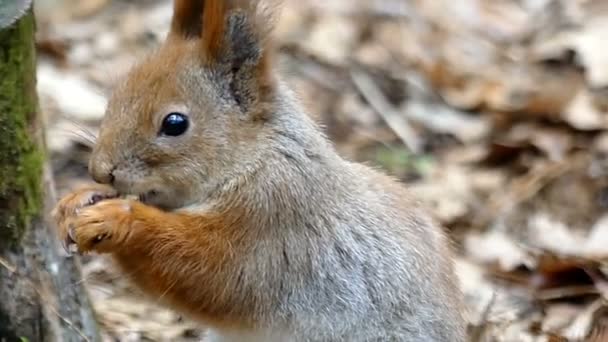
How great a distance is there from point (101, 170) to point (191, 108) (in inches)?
12.7

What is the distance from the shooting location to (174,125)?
3.17 m

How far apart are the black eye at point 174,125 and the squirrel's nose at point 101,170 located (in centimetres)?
18

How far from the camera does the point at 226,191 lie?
3.26 m

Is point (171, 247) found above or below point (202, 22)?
below

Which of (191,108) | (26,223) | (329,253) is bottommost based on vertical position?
(329,253)

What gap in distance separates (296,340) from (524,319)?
135 centimetres

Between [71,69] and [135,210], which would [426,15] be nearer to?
[71,69]

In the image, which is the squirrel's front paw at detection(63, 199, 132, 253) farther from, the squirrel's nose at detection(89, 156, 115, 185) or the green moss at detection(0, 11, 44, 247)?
the green moss at detection(0, 11, 44, 247)

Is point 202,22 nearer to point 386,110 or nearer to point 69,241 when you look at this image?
point 69,241

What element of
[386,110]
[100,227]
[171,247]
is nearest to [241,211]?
[171,247]

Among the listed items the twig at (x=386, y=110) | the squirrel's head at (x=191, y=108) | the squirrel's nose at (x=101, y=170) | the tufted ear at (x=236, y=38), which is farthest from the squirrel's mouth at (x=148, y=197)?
the twig at (x=386, y=110)

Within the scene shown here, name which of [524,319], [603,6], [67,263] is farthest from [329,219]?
[603,6]

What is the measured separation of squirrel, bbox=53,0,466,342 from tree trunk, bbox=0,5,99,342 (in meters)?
0.25

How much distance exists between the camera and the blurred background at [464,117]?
457 cm
